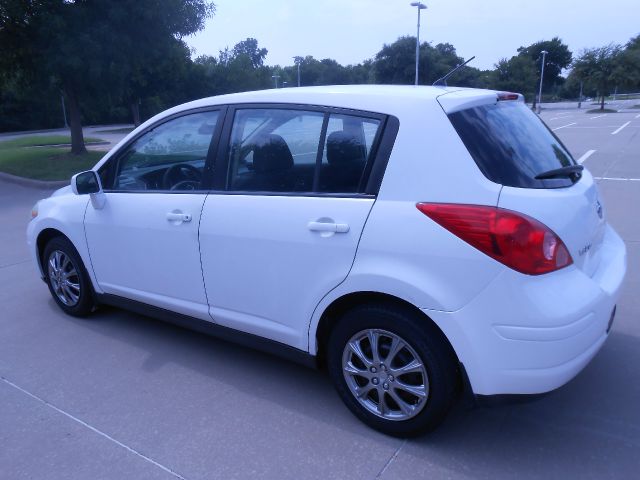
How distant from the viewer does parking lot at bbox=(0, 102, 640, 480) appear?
2.61 m

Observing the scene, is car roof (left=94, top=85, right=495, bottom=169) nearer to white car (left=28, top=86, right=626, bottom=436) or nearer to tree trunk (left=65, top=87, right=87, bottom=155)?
white car (left=28, top=86, right=626, bottom=436)

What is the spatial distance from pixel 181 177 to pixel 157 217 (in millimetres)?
327

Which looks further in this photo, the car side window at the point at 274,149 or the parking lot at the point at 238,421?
the car side window at the point at 274,149

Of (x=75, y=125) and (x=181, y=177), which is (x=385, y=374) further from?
(x=75, y=125)

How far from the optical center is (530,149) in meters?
2.75

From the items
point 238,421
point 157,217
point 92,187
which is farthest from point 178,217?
point 238,421

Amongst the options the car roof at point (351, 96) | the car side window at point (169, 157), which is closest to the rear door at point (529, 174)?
the car roof at point (351, 96)

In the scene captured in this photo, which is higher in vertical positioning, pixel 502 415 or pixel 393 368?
pixel 393 368

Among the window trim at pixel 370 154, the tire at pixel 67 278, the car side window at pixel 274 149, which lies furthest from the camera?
the tire at pixel 67 278

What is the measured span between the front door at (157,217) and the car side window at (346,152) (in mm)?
875

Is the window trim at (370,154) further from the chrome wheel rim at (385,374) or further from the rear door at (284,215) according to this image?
the chrome wheel rim at (385,374)

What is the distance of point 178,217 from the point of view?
11.2 ft

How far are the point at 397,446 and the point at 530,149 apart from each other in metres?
1.65

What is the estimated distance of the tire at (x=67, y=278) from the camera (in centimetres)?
431
